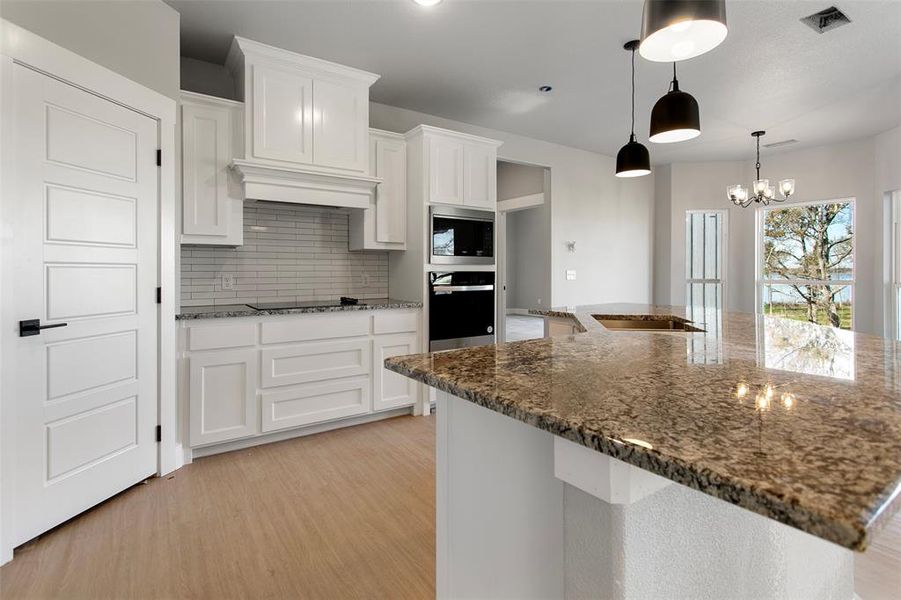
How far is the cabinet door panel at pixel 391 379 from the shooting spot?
3.44 metres

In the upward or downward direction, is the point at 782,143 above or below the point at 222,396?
above

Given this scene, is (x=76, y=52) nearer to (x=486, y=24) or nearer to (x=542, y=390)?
(x=486, y=24)

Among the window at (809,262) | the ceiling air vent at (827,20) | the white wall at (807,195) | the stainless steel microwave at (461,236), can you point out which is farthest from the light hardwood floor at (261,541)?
the window at (809,262)

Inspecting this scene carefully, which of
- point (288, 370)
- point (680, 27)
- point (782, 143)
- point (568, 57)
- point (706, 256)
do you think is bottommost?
point (288, 370)

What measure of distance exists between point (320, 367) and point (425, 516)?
4.61 ft

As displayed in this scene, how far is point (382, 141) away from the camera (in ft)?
12.2

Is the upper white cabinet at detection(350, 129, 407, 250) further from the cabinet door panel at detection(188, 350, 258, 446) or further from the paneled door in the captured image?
the paneled door

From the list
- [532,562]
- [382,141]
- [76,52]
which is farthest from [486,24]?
[532,562]

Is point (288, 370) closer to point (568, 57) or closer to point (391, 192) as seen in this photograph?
point (391, 192)

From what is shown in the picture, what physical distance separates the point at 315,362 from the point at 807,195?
241 inches

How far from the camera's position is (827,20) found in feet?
9.20

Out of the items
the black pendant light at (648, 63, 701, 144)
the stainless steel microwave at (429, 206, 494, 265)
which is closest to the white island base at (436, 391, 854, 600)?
the black pendant light at (648, 63, 701, 144)

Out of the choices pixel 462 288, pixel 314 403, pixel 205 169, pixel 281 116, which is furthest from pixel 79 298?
pixel 462 288

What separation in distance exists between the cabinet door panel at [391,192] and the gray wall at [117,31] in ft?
4.87
